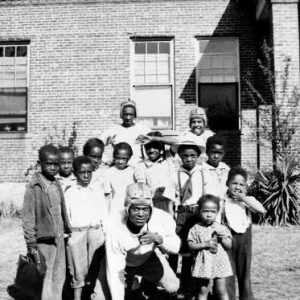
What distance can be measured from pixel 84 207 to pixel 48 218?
0.52 meters

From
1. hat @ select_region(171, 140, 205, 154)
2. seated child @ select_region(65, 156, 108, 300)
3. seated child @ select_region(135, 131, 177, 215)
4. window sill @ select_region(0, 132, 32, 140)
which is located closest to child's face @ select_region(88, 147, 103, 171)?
seated child @ select_region(135, 131, 177, 215)

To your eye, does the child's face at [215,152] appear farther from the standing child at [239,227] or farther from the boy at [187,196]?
the standing child at [239,227]

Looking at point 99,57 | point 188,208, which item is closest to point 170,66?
point 99,57

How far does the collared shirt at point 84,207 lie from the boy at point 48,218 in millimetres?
229

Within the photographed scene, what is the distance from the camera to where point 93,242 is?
4.88 metres

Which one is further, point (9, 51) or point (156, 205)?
point (9, 51)

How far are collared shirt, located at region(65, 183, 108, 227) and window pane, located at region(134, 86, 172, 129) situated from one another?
6.86 meters

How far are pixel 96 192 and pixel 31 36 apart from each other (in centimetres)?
800

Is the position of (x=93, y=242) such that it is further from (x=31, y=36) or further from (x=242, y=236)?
(x=31, y=36)

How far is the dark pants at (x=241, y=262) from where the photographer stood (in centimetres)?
457

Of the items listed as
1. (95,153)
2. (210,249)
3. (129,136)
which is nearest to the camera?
(210,249)

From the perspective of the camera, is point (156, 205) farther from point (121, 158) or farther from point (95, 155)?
point (95, 155)

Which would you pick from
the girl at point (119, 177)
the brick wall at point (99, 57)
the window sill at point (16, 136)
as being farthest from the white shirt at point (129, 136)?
the window sill at point (16, 136)

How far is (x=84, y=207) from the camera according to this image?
4.90 metres
